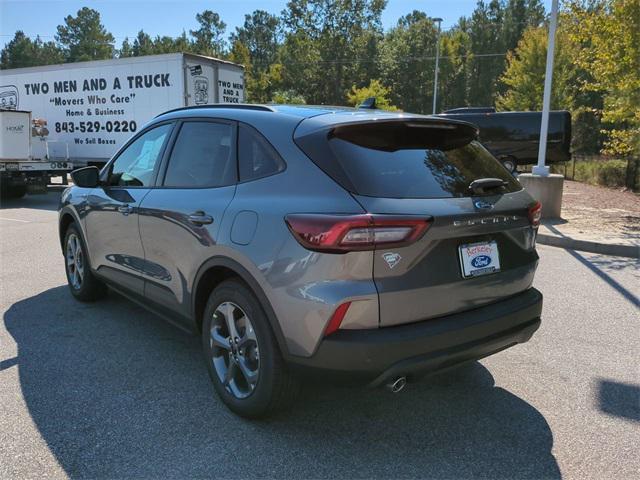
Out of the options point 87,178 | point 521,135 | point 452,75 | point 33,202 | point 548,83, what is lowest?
point 33,202

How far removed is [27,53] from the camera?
87.4 metres

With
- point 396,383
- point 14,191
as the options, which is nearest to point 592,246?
point 396,383

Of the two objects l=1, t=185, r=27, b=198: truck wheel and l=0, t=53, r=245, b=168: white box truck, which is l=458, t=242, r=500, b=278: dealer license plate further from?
l=1, t=185, r=27, b=198: truck wheel

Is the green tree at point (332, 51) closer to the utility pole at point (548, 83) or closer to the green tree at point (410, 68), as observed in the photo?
the green tree at point (410, 68)

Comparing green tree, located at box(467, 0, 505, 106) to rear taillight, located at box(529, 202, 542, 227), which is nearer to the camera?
rear taillight, located at box(529, 202, 542, 227)

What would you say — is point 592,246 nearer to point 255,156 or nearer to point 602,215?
point 602,215

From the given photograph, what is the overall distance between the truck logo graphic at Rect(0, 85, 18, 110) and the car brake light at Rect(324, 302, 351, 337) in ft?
58.2

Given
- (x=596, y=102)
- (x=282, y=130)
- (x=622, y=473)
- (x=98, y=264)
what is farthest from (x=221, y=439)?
(x=596, y=102)

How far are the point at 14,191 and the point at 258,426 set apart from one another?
13.9 meters

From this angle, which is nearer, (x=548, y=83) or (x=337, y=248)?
(x=337, y=248)

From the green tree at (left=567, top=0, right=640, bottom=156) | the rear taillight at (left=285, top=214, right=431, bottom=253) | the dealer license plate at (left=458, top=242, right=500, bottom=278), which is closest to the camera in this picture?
the rear taillight at (left=285, top=214, right=431, bottom=253)

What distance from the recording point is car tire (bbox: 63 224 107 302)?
5.01 m

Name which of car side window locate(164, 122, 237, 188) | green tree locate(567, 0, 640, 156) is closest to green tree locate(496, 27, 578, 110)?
green tree locate(567, 0, 640, 156)

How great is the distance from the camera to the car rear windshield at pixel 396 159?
2.63 m
